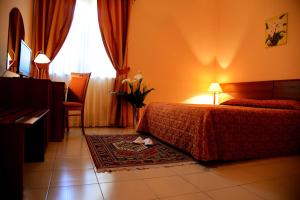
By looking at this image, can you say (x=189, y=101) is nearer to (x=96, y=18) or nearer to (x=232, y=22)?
(x=232, y=22)

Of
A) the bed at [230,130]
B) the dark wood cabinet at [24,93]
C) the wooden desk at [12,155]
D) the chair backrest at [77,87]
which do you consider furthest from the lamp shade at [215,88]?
the wooden desk at [12,155]

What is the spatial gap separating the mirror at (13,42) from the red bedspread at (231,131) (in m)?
1.84

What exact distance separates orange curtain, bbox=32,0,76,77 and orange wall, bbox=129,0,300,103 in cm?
121

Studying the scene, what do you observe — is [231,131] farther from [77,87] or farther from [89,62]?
[89,62]

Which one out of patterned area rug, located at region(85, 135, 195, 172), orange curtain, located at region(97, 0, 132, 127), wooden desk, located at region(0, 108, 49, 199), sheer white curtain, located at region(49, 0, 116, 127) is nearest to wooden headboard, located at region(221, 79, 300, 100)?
patterned area rug, located at region(85, 135, 195, 172)

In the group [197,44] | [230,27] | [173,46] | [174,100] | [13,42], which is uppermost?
[230,27]

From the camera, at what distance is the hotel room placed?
1.68 metres

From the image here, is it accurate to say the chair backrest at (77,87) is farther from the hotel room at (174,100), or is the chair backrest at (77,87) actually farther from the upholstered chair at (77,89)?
the hotel room at (174,100)

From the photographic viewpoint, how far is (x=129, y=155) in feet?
7.55

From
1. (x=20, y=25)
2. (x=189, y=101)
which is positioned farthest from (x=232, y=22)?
(x=20, y=25)

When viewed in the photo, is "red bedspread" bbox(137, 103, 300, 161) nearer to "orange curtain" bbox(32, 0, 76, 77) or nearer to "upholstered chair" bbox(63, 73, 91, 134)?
→ "upholstered chair" bbox(63, 73, 91, 134)

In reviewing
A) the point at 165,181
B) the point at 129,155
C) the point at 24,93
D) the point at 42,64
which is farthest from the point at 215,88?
the point at 24,93

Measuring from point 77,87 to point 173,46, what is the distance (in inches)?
89.6

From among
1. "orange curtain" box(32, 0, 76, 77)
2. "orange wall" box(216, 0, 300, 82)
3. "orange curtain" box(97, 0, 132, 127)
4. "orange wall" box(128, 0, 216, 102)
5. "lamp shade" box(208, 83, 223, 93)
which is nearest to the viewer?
"orange wall" box(216, 0, 300, 82)
